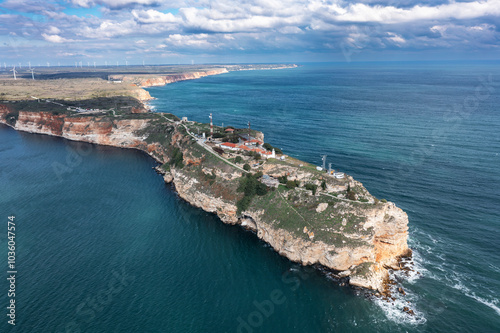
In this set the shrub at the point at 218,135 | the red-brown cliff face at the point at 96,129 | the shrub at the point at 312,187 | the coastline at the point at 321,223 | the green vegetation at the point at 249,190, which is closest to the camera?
A: the coastline at the point at 321,223

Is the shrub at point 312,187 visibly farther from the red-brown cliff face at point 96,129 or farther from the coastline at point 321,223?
the red-brown cliff face at point 96,129

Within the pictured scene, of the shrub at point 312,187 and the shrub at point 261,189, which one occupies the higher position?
the shrub at point 312,187

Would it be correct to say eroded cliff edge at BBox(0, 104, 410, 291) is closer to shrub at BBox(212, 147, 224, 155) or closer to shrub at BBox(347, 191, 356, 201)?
shrub at BBox(347, 191, 356, 201)

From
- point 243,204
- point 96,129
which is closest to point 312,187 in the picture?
point 243,204

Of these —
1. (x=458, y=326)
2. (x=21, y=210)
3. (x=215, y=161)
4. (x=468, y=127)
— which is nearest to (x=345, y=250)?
(x=458, y=326)

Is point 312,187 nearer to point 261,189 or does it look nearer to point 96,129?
point 261,189

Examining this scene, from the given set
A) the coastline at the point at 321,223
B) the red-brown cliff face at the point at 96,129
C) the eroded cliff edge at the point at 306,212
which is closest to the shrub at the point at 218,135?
the eroded cliff edge at the point at 306,212

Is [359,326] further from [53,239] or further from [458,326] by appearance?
[53,239]

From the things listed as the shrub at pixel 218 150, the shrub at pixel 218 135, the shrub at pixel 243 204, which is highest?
the shrub at pixel 218 135
